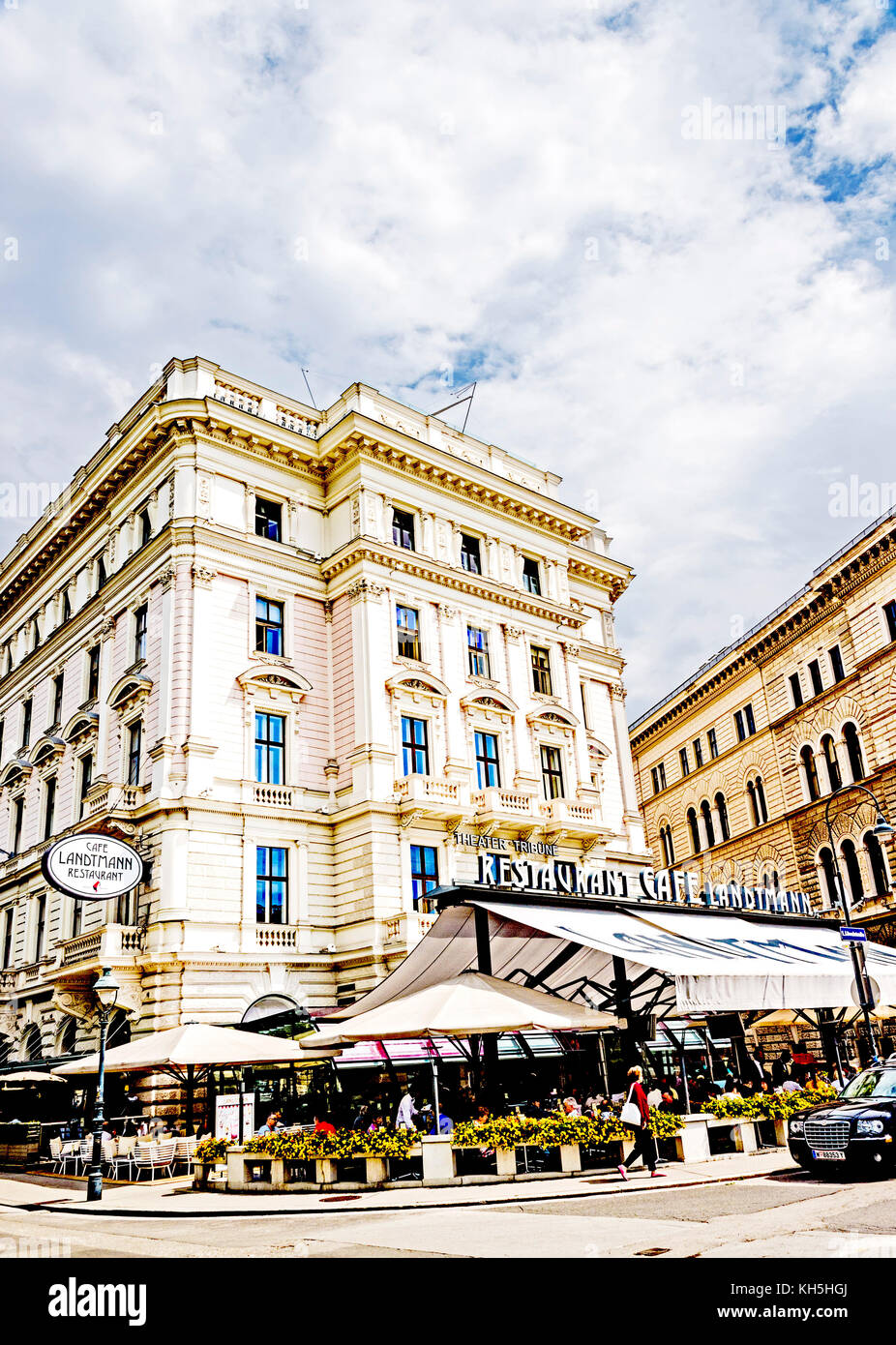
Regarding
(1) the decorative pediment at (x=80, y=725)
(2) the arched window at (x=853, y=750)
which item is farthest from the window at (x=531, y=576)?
(1) the decorative pediment at (x=80, y=725)

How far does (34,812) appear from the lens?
4188 centimetres

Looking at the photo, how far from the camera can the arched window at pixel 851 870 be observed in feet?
156

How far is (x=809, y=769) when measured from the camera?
172 ft

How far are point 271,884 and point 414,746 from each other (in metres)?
7.23

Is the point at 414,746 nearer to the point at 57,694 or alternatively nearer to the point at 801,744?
the point at 57,694

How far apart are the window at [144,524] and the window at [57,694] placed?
27.3 feet

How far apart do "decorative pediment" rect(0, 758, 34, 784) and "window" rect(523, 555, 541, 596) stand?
75.5ft

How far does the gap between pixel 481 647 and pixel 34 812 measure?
1988cm

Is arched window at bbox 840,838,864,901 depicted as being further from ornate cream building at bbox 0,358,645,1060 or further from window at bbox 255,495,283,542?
window at bbox 255,495,283,542

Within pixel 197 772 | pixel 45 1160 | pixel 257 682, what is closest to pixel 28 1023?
pixel 45 1160

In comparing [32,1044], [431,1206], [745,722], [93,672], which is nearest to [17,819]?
[93,672]
